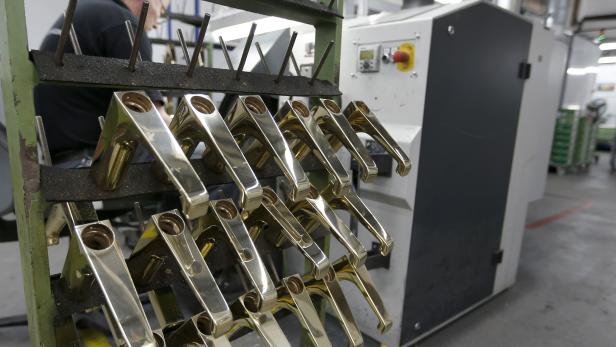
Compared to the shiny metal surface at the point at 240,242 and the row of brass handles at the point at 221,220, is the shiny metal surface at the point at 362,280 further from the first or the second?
the shiny metal surface at the point at 240,242

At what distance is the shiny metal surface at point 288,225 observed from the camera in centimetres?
59

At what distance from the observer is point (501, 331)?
5.04 ft

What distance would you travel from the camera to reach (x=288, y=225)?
0.61 meters

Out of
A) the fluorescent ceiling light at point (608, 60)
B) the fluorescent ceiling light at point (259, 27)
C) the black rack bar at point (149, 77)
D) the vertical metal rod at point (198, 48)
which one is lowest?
the black rack bar at point (149, 77)

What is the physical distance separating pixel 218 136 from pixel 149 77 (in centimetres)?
15

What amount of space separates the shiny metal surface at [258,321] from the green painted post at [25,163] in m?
0.25

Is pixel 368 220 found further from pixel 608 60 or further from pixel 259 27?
pixel 608 60

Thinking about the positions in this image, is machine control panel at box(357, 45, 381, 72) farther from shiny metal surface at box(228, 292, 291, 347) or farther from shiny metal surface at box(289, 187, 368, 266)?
shiny metal surface at box(228, 292, 291, 347)

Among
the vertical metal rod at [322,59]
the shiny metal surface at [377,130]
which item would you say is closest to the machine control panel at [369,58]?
the vertical metal rod at [322,59]

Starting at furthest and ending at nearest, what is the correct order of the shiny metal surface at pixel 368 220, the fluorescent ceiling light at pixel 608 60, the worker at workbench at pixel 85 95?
1. the fluorescent ceiling light at pixel 608 60
2. the worker at workbench at pixel 85 95
3. the shiny metal surface at pixel 368 220

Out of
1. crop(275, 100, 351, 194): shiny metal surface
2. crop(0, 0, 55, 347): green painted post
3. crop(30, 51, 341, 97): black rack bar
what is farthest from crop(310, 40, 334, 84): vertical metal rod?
crop(0, 0, 55, 347): green painted post

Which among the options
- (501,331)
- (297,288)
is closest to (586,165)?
(501,331)

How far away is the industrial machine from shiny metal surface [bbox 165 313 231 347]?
774 millimetres

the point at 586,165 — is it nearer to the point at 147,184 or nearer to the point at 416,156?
the point at 416,156
